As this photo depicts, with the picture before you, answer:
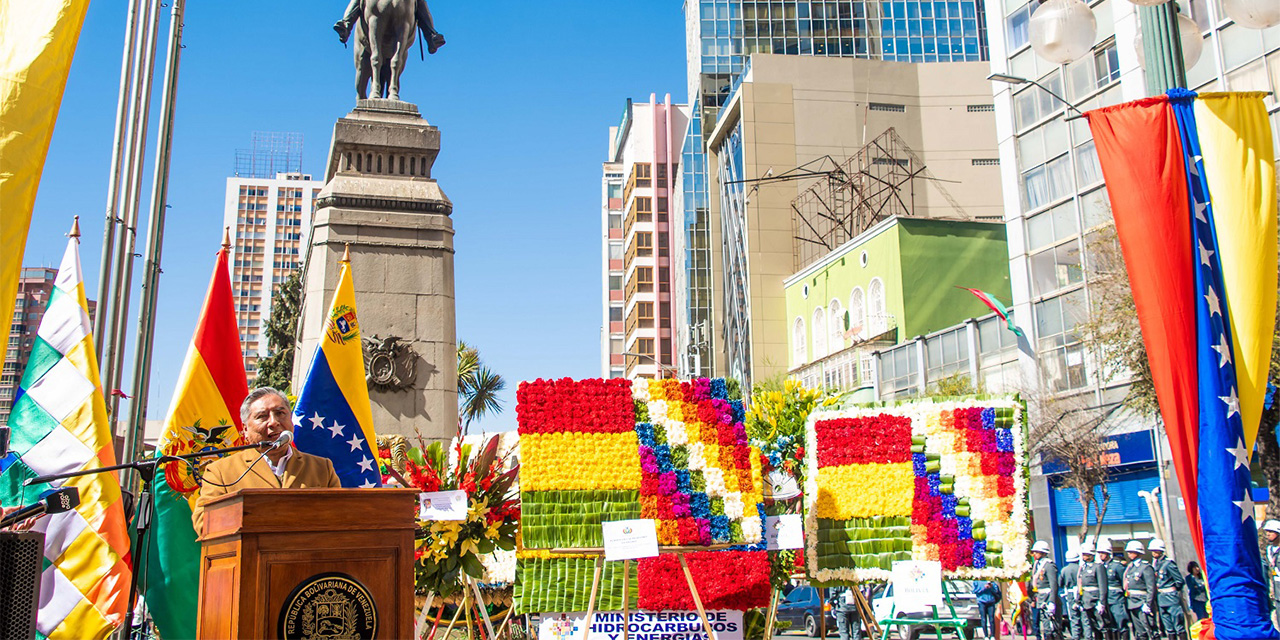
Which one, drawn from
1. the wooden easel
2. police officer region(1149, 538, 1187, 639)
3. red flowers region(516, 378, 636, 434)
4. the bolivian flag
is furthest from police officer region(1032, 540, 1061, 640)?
the bolivian flag

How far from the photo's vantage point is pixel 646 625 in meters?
10.6

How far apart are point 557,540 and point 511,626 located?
3.62 meters

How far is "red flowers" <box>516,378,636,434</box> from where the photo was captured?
10.5 metres

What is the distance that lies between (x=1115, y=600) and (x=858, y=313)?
29035 mm

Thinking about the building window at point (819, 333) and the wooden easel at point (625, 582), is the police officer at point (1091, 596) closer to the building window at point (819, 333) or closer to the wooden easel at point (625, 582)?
the wooden easel at point (625, 582)

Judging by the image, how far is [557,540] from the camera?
10.1m

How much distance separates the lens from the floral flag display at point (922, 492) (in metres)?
11.0

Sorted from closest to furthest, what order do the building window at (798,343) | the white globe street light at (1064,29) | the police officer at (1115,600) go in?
the white globe street light at (1064,29) < the police officer at (1115,600) < the building window at (798,343)

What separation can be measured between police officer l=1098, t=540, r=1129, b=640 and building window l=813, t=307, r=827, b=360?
3136 centimetres

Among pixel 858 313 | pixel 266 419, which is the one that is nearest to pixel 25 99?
pixel 266 419

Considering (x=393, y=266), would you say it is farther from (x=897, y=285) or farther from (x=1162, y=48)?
(x=897, y=285)

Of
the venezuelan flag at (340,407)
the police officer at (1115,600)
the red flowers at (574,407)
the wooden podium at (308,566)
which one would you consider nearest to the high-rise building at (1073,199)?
the police officer at (1115,600)

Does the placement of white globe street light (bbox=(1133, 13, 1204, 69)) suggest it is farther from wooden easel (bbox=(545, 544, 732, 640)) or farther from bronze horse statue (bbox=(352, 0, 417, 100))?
bronze horse statue (bbox=(352, 0, 417, 100))

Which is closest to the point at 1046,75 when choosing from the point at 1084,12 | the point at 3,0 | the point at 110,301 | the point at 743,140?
the point at 743,140
